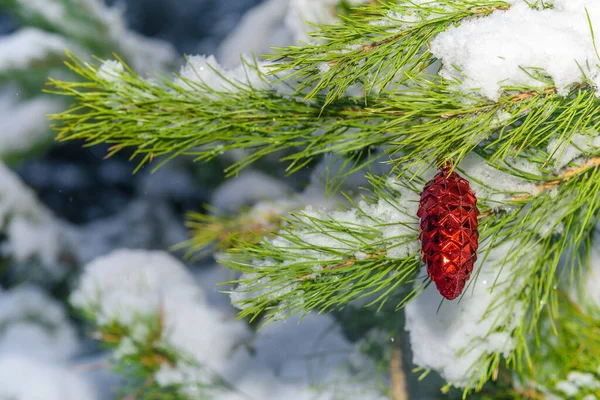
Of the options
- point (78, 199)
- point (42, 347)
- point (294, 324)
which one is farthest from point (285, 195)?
point (42, 347)

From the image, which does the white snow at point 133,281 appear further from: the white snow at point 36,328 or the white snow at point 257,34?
the white snow at point 257,34

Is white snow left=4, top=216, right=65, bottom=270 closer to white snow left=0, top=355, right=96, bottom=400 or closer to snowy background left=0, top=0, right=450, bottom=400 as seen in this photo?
snowy background left=0, top=0, right=450, bottom=400

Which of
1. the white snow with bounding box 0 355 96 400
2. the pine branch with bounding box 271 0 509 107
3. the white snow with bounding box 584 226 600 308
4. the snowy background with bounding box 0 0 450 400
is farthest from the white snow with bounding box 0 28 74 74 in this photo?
the white snow with bounding box 584 226 600 308

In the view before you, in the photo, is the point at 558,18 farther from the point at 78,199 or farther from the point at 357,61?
the point at 78,199

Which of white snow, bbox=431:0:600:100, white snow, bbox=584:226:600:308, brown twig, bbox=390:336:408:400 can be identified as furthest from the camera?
brown twig, bbox=390:336:408:400

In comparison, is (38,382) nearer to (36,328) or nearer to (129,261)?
(36,328)

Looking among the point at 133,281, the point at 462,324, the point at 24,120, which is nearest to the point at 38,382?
the point at 133,281
